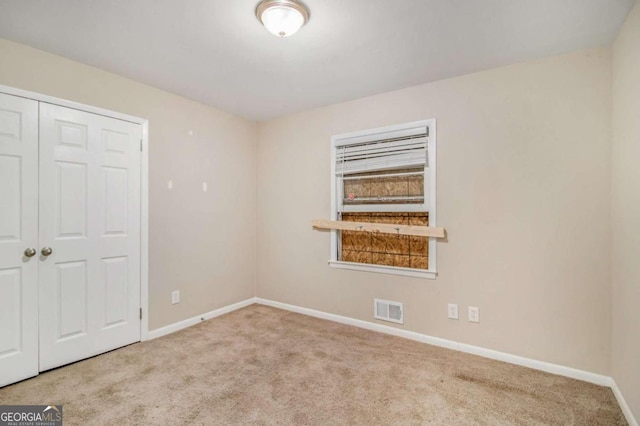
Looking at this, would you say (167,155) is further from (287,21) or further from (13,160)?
(287,21)

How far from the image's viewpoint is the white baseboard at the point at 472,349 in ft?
7.34

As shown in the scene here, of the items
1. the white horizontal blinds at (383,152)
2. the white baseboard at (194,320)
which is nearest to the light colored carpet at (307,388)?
the white baseboard at (194,320)

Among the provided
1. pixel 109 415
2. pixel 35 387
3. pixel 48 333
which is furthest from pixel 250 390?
pixel 48 333

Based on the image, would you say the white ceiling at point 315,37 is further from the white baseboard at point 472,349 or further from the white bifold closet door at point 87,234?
the white baseboard at point 472,349

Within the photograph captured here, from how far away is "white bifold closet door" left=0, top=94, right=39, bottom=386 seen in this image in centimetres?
217

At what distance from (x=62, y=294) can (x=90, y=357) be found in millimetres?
604

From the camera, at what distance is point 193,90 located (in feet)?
10.1

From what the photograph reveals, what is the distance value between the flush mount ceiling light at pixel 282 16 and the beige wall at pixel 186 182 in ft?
5.73

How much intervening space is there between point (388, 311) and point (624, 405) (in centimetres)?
172

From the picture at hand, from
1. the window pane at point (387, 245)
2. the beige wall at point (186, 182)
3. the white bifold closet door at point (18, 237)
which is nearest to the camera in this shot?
the white bifold closet door at point (18, 237)

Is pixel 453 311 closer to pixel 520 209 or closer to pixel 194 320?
pixel 520 209

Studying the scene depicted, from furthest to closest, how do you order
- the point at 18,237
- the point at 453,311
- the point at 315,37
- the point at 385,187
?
the point at 385,187 < the point at 453,311 < the point at 18,237 < the point at 315,37

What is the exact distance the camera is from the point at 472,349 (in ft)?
8.76

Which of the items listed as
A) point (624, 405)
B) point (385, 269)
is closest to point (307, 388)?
point (385, 269)
